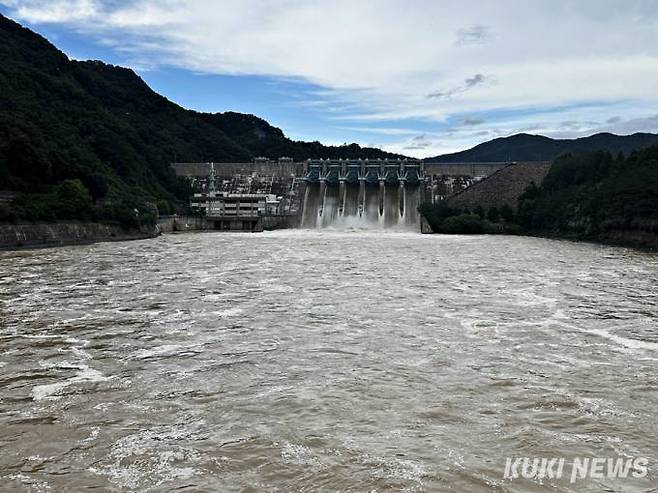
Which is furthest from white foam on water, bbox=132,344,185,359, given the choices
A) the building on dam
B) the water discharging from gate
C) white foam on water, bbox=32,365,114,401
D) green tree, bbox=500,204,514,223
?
green tree, bbox=500,204,514,223

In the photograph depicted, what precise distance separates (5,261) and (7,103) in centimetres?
4625

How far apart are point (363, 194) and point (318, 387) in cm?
7661

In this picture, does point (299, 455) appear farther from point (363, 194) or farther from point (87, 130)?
point (87, 130)

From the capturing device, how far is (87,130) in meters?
95.6

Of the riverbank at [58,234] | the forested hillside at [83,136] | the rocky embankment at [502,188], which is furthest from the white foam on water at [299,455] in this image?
the rocky embankment at [502,188]

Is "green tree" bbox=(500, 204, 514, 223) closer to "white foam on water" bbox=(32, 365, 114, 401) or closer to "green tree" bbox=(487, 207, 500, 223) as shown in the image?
"green tree" bbox=(487, 207, 500, 223)

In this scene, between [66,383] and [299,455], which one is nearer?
[299,455]

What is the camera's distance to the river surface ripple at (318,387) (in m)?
7.01

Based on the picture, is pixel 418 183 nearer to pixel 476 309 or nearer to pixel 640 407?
pixel 476 309

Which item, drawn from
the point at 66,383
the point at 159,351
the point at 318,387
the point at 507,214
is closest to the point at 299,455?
the point at 318,387

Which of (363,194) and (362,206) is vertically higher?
(363,194)

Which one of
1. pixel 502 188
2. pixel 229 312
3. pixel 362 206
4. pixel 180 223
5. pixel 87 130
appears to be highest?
pixel 87 130

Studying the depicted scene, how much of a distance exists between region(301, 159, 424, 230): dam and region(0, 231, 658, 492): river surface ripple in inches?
2351

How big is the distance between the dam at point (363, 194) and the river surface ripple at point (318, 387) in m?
59.7
